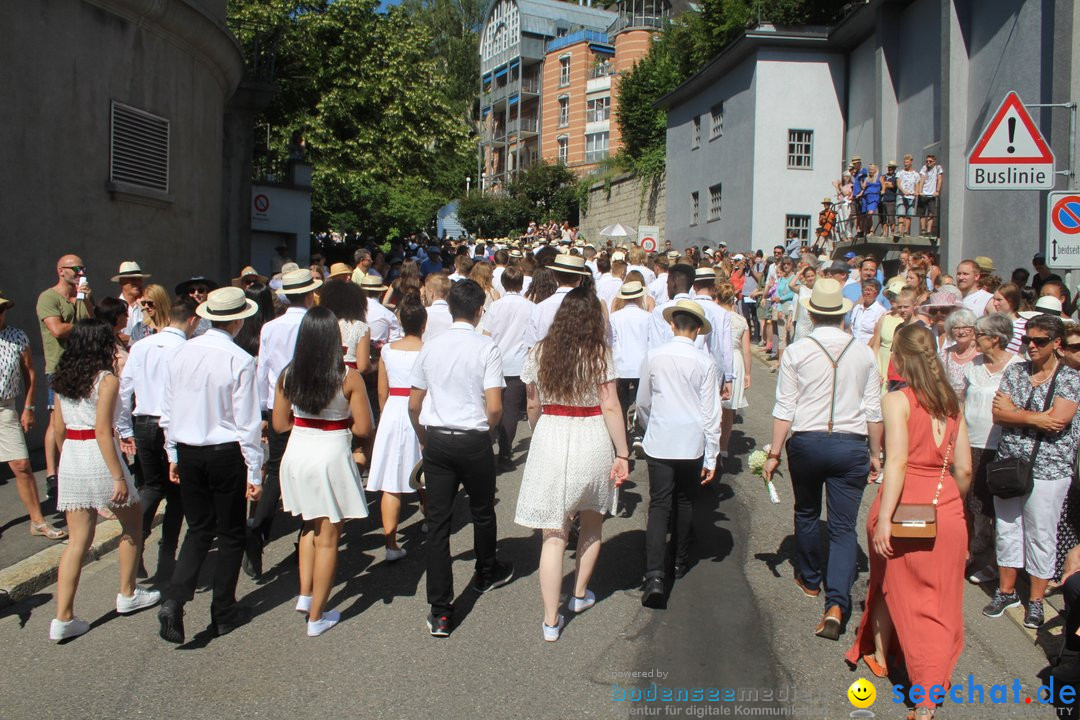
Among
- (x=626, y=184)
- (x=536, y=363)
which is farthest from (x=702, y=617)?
(x=626, y=184)

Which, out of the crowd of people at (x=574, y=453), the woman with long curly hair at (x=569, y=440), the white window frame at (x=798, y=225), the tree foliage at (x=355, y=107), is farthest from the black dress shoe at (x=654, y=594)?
the tree foliage at (x=355, y=107)

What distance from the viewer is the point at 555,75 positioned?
64312 mm

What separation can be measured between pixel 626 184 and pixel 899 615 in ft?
129

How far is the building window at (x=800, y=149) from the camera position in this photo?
27.1 meters

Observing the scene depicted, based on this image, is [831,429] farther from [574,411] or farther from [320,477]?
[320,477]

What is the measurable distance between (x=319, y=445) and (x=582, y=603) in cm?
185

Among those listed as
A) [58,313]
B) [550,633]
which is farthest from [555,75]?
[550,633]

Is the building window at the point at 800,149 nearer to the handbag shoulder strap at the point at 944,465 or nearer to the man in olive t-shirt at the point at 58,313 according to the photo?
the man in olive t-shirt at the point at 58,313

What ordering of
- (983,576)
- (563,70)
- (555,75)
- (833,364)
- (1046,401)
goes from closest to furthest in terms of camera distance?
(833,364) → (1046,401) → (983,576) → (563,70) → (555,75)

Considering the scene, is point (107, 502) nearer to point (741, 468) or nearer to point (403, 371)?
point (403, 371)

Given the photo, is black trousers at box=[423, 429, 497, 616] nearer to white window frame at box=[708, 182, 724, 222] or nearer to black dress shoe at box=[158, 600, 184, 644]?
black dress shoe at box=[158, 600, 184, 644]

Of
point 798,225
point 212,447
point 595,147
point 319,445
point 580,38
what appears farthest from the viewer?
point 595,147

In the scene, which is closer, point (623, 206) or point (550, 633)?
point (550, 633)

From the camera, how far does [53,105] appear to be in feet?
31.9
